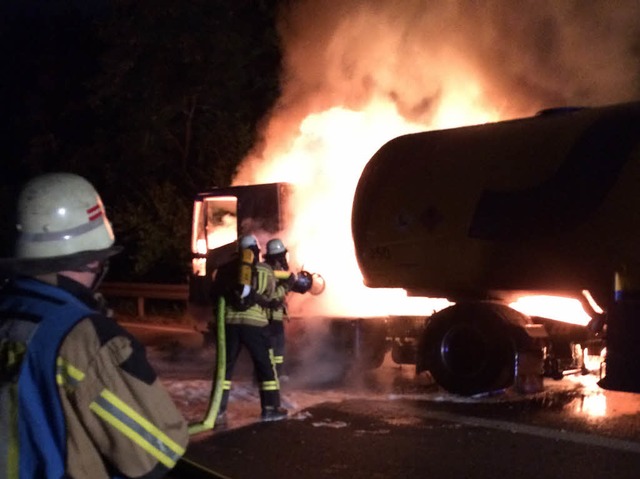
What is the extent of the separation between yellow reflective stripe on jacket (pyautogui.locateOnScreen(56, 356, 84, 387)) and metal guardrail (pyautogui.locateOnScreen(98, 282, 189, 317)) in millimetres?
16108

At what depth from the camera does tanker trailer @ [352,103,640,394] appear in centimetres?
748

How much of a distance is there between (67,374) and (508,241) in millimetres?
6395

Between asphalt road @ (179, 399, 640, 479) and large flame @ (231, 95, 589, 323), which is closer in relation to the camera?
asphalt road @ (179, 399, 640, 479)

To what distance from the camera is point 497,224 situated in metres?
8.23

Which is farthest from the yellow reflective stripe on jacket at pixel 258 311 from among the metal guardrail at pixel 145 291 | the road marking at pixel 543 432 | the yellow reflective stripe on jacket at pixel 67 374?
the metal guardrail at pixel 145 291

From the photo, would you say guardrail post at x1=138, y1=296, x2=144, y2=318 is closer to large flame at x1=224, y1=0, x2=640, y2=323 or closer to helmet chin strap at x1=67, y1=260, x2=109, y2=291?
large flame at x1=224, y1=0, x2=640, y2=323

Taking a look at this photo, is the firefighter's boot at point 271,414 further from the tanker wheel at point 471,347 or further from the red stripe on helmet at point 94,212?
the red stripe on helmet at point 94,212

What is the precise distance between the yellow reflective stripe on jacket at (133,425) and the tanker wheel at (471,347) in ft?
21.8

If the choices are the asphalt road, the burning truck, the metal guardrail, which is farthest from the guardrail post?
the asphalt road

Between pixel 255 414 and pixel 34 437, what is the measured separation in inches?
246

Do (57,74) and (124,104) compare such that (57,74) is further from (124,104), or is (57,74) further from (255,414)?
(255,414)

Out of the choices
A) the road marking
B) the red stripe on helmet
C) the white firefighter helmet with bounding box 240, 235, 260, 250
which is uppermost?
the white firefighter helmet with bounding box 240, 235, 260, 250

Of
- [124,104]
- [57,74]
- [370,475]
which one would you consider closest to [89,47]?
[57,74]

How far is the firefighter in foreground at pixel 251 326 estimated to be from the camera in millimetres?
7863
